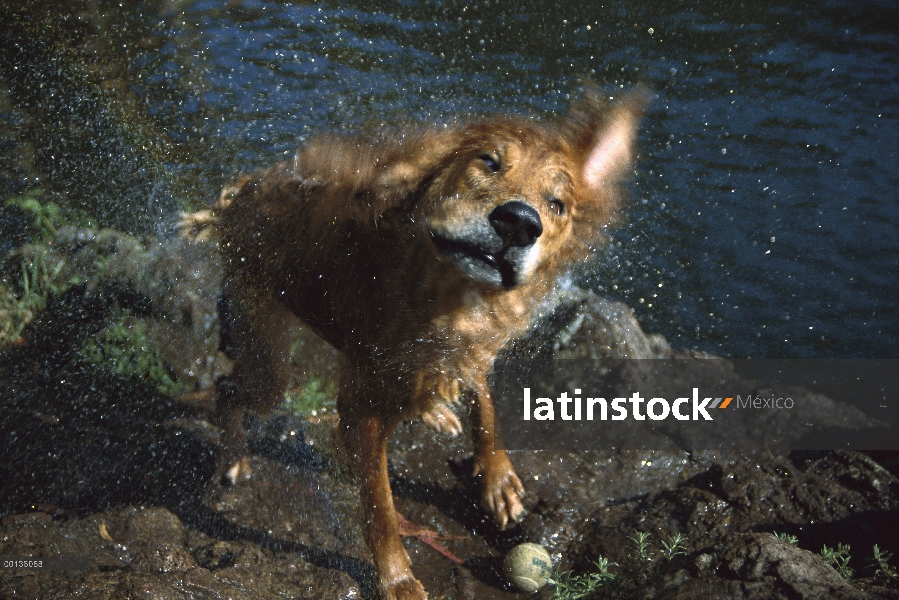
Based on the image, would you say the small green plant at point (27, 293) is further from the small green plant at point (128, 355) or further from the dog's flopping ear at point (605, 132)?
the dog's flopping ear at point (605, 132)

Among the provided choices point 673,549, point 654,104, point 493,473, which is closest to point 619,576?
point 673,549

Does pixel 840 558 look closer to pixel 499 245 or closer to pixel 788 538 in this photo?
pixel 788 538

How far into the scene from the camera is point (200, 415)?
16.0ft

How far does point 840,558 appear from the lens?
3264mm

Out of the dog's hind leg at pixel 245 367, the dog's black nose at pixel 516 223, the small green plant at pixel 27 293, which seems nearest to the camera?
the dog's black nose at pixel 516 223

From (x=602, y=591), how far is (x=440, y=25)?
6383mm

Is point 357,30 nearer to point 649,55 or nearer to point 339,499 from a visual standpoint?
point 649,55

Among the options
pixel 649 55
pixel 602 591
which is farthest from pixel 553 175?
pixel 649 55

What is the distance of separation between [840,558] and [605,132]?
2.49 meters

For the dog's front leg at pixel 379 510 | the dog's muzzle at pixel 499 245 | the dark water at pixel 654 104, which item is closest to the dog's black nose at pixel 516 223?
the dog's muzzle at pixel 499 245

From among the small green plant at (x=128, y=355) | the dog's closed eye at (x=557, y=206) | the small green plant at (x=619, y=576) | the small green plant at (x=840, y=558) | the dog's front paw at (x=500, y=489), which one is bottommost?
the small green plant at (x=128, y=355)

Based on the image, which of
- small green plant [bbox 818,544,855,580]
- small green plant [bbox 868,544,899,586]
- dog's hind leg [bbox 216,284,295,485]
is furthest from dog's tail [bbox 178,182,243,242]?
small green plant [bbox 868,544,899,586]

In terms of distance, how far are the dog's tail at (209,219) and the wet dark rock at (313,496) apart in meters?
0.94

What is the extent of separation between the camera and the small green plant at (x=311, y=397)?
494cm
